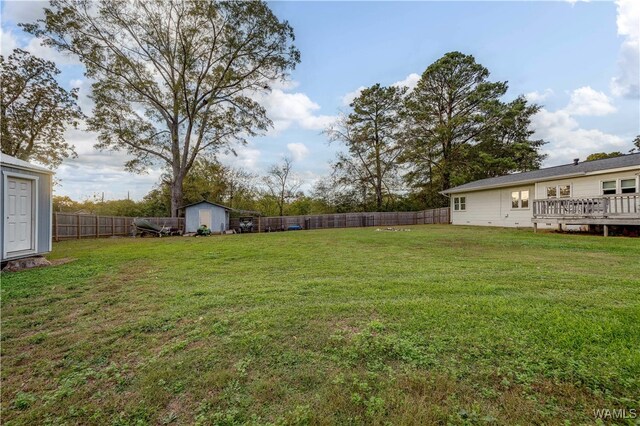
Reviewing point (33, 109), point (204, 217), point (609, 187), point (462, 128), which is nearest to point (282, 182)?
point (204, 217)

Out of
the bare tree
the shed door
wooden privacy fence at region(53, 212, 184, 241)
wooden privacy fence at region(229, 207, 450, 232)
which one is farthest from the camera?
the bare tree

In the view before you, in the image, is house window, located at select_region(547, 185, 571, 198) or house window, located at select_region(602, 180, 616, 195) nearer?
house window, located at select_region(602, 180, 616, 195)

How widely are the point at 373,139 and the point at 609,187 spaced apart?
1578 cm

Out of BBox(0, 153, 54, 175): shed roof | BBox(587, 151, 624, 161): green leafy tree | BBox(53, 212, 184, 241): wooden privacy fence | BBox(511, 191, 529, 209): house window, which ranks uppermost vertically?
BBox(587, 151, 624, 161): green leafy tree

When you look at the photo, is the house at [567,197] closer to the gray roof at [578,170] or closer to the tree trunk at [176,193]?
the gray roof at [578,170]

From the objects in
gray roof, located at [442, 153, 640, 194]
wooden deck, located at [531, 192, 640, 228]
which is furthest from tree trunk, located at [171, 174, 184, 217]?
wooden deck, located at [531, 192, 640, 228]

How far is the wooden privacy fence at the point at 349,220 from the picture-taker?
20.5 meters

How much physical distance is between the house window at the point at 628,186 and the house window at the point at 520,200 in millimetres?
3677

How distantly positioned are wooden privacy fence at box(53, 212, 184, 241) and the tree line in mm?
2957

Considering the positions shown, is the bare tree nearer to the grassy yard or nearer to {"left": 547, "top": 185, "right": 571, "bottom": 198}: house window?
{"left": 547, "top": 185, "right": 571, "bottom": 198}: house window

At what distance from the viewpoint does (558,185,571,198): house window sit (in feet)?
40.7

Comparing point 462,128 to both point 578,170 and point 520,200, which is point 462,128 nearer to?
point 520,200

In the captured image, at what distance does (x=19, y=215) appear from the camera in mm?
6418

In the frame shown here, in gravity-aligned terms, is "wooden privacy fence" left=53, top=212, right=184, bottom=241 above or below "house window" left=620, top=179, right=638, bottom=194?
below
